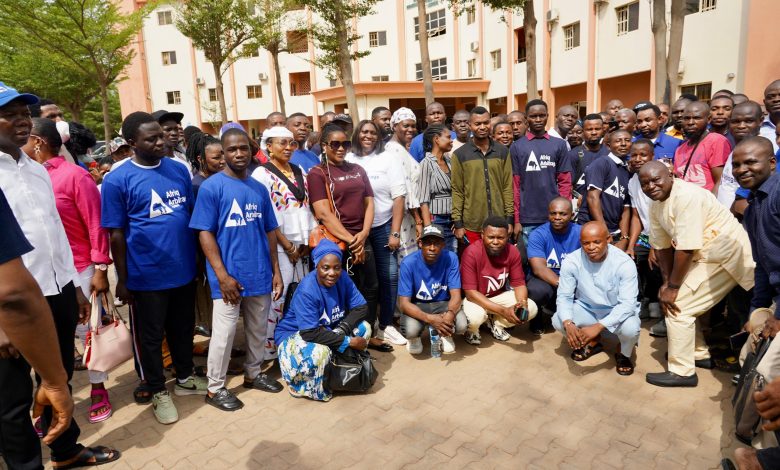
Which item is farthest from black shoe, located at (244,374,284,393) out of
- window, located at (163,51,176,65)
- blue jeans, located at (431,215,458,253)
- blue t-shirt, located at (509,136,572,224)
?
window, located at (163,51,176,65)

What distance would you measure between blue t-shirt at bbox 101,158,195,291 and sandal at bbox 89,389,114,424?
3.04 ft

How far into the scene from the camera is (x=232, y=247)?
3686mm

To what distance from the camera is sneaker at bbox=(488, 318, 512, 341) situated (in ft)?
16.2

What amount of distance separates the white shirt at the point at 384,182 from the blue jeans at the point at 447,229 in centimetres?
60

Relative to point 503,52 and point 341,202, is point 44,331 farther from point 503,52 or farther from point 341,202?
point 503,52

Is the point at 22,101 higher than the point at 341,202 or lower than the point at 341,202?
higher

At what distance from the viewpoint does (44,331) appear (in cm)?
190

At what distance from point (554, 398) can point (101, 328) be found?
335 centimetres

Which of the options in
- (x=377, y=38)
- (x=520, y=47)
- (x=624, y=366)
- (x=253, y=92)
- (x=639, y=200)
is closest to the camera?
(x=624, y=366)

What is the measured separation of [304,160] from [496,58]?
2344 centimetres

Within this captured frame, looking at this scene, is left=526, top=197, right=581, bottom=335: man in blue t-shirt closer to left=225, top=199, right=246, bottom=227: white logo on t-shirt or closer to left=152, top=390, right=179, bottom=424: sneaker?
left=225, top=199, right=246, bottom=227: white logo on t-shirt

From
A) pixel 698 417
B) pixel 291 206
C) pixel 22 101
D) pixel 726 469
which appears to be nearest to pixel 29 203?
pixel 22 101

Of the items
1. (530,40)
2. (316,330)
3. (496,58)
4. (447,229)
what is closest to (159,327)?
(316,330)

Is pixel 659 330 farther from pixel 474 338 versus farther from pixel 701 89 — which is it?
pixel 701 89
